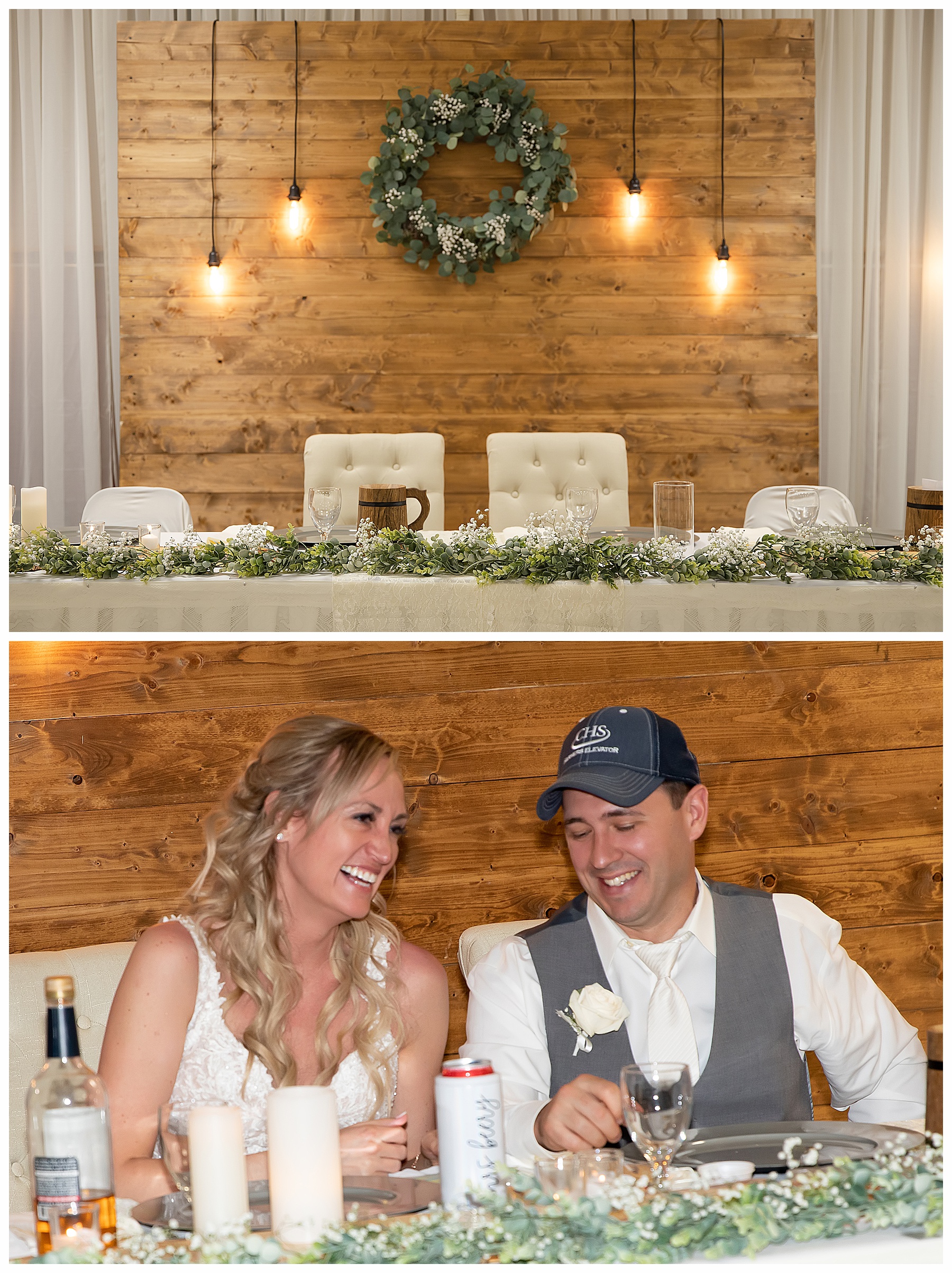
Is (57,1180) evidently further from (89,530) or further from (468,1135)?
(89,530)

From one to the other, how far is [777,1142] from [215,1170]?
603 mm

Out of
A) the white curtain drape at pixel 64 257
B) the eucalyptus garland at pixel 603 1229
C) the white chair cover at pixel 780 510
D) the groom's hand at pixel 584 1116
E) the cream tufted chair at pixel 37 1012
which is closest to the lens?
the eucalyptus garland at pixel 603 1229

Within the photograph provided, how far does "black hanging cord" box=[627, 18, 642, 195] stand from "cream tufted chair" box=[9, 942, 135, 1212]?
4165 millimetres

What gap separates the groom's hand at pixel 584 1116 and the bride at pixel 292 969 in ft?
1.23

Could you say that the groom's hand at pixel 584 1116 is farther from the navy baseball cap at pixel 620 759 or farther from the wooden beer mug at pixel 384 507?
the wooden beer mug at pixel 384 507

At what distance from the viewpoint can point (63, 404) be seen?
5.95 metres

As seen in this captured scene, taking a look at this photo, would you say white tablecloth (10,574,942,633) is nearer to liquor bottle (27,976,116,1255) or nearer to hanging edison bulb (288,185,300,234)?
liquor bottle (27,976,116,1255)

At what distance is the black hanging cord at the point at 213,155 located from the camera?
17.1ft

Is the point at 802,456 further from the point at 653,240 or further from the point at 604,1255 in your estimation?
the point at 604,1255

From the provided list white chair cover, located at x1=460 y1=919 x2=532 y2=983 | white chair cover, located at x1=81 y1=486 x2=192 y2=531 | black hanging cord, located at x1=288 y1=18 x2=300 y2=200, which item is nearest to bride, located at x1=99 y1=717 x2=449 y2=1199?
white chair cover, located at x1=460 y1=919 x2=532 y2=983

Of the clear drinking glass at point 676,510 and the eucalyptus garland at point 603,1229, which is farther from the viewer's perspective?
the clear drinking glass at point 676,510

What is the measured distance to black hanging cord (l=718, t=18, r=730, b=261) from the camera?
519cm

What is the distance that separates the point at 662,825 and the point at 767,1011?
31cm

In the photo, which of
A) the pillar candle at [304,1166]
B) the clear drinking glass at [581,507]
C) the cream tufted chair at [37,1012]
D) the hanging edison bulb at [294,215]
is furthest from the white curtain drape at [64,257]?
the pillar candle at [304,1166]
